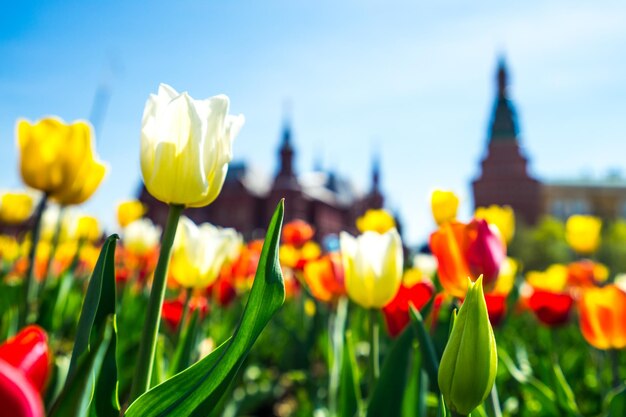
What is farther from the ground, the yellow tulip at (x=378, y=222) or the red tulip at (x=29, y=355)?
the red tulip at (x=29, y=355)

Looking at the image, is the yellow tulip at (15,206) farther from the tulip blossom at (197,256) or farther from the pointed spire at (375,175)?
the pointed spire at (375,175)

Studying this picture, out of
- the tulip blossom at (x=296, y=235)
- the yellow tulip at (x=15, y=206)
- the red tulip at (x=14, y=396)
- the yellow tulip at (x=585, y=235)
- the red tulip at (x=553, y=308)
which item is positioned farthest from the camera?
the yellow tulip at (x=585, y=235)

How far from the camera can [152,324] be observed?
546 millimetres

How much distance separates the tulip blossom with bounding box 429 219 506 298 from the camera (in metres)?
0.83

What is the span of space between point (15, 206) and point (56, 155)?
1619mm

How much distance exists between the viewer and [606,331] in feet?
3.40

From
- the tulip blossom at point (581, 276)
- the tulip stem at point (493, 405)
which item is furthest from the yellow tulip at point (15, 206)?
the tulip blossom at point (581, 276)

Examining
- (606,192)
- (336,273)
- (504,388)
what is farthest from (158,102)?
(606,192)

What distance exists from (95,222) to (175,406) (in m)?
2.04

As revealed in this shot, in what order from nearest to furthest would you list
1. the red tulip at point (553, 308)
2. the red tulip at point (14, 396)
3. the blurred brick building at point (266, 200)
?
1. the red tulip at point (14, 396)
2. the red tulip at point (553, 308)
3. the blurred brick building at point (266, 200)

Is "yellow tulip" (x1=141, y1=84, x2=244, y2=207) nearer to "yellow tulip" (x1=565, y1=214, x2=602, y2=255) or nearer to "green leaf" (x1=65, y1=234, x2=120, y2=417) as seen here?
"green leaf" (x1=65, y1=234, x2=120, y2=417)

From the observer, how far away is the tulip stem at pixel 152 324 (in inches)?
21.5

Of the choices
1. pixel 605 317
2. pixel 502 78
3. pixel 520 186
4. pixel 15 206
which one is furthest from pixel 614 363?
pixel 502 78

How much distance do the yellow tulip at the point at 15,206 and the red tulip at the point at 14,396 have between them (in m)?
2.43
